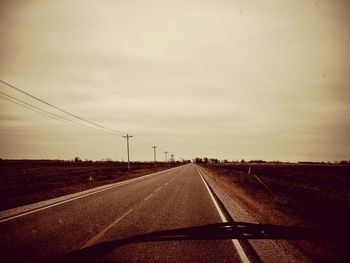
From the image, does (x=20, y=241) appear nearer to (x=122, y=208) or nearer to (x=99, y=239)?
(x=99, y=239)

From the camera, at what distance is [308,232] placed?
7984mm

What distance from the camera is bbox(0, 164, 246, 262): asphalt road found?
564cm

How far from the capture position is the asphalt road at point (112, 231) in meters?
5.64

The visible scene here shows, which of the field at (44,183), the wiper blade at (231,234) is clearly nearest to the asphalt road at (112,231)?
the wiper blade at (231,234)

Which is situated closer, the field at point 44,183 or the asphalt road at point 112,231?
the asphalt road at point 112,231

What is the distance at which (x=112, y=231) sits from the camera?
7500 millimetres

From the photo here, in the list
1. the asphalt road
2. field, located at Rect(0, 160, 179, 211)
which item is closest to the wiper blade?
the asphalt road

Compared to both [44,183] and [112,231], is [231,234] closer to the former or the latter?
[112,231]

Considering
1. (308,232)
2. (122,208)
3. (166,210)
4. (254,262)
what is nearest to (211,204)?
(166,210)

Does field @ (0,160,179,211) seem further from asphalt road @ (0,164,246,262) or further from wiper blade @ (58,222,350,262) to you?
wiper blade @ (58,222,350,262)

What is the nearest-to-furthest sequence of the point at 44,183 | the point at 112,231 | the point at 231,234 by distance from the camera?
the point at 231,234 < the point at 112,231 < the point at 44,183

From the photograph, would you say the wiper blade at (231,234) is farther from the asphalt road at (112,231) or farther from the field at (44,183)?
the field at (44,183)

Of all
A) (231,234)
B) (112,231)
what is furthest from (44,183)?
(231,234)

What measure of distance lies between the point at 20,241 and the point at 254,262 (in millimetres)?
5456
